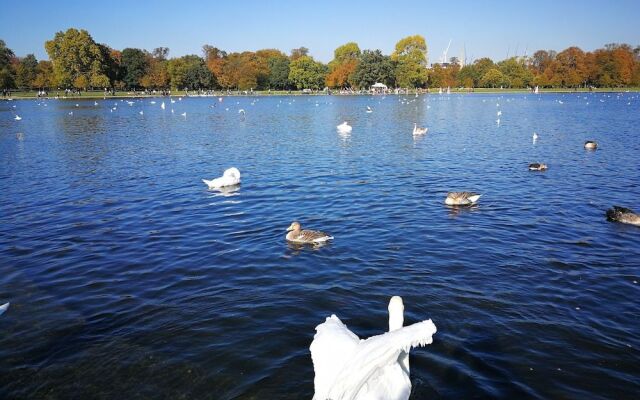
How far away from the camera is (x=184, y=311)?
33.9ft

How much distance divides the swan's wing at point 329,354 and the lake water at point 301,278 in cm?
175

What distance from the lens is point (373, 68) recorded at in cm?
15025

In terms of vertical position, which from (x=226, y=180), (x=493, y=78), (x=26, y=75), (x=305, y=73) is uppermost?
(x=305, y=73)

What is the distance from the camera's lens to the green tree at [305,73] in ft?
538

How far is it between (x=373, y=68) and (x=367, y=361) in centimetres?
15267

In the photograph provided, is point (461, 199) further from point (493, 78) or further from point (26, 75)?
point (493, 78)

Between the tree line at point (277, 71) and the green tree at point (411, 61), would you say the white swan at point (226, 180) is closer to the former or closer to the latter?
the tree line at point (277, 71)

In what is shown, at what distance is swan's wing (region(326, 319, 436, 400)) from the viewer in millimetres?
Answer: 4844

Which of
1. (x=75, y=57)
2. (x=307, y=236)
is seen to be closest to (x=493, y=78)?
(x=75, y=57)

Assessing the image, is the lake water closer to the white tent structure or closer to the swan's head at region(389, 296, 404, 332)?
the swan's head at region(389, 296, 404, 332)

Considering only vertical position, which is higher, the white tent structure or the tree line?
the tree line

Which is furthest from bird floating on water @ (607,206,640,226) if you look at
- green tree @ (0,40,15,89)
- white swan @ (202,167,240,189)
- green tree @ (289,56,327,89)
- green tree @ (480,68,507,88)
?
green tree @ (480,68,507,88)

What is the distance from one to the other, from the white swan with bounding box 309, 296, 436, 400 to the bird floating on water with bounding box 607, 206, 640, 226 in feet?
43.6

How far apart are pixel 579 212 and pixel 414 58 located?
15204cm
